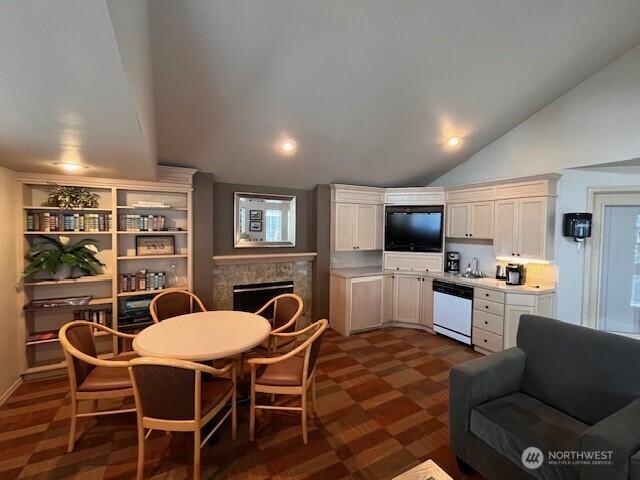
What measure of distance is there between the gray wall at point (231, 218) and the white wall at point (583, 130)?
2952 mm

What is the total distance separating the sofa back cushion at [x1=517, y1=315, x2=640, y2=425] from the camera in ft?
5.76

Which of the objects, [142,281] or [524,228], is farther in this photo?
[524,228]

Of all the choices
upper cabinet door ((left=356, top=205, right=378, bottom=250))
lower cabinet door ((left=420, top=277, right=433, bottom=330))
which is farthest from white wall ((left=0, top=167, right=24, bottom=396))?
lower cabinet door ((left=420, top=277, right=433, bottom=330))

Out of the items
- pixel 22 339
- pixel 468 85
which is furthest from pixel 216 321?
pixel 468 85

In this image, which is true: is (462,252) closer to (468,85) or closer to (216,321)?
(468,85)

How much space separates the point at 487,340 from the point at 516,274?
37.4 inches

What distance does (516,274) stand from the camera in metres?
3.85

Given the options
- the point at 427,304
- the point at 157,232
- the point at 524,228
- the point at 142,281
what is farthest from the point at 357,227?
the point at 142,281

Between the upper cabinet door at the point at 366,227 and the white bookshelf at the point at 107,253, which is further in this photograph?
the upper cabinet door at the point at 366,227

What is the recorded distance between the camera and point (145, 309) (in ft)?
11.8

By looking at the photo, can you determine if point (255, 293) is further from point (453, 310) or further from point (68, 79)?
point (68, 79)

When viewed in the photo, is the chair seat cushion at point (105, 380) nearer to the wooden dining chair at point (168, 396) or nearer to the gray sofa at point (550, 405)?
the wooden dining chair at point (168, 396)

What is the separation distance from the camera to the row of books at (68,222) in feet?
10.2

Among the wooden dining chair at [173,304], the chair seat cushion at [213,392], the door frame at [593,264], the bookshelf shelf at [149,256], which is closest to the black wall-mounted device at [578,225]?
the door frame at [593,264]
